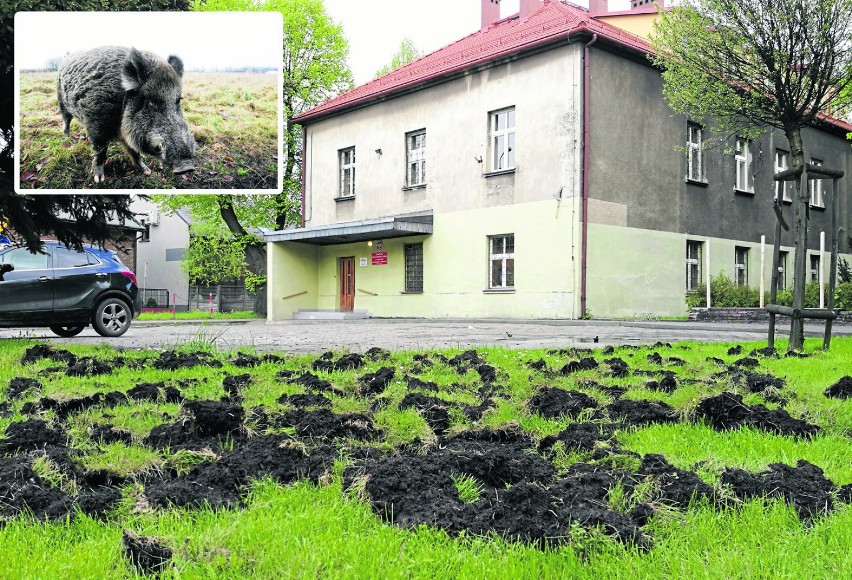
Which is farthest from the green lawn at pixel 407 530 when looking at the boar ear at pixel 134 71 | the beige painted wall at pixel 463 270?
the beige painted wall at pixel 463 270

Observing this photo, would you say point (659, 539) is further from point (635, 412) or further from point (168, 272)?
point (168, 272)

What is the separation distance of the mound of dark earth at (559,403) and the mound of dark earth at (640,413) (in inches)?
4.3

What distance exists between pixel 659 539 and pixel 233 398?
9.23 feet

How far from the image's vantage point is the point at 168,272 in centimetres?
5547

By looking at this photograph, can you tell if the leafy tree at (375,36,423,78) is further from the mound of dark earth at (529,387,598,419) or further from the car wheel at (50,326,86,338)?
the mound of dark earth at (529,387,598,419)

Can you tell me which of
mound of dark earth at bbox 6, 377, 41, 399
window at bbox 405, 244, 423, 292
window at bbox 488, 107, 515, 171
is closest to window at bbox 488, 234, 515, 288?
window at bbox 488, 107, 515, 171

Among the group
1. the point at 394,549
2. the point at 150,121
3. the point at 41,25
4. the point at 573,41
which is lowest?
the point at 394,549

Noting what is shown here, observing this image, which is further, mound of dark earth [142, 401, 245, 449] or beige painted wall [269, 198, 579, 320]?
beige painted wall [269, 198, 579, 320]

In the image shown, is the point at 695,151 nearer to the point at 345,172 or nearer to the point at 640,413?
the point at 345,172

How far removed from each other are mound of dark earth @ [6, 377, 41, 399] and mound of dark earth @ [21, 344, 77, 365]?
1.42 metres

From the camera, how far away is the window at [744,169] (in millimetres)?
Result: 24531

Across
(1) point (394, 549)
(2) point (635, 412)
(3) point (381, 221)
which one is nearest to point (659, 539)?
(1) point (394, 549)

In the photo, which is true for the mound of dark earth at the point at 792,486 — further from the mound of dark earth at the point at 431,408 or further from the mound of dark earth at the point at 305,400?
the mound of dark earth at the point at 305,400

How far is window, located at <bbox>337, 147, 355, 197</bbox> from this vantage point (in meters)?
27.3
